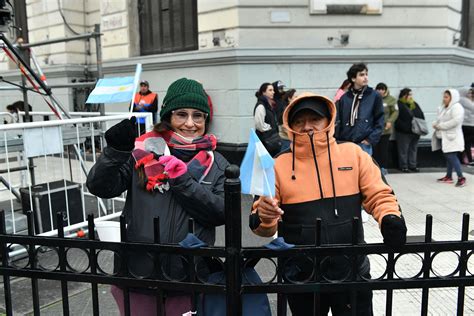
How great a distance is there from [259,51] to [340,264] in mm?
7337

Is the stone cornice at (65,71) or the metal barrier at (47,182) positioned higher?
the stone cornice at (65,71)

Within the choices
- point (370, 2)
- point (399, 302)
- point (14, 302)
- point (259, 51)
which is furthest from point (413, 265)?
point (370, 2)

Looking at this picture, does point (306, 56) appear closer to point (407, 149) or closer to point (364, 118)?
point (407, 149)

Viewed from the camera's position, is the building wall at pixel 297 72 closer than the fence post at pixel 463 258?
No

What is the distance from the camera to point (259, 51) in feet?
29.8

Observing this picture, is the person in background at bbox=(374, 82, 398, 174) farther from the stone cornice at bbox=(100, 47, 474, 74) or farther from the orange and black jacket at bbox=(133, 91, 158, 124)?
the orange and black jacket at bbox=(133, 91, 158, 124)

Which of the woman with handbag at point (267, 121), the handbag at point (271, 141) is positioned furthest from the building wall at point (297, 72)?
the handbag at point (271, 141)

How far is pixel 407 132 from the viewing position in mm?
9492

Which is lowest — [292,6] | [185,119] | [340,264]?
[340,264]

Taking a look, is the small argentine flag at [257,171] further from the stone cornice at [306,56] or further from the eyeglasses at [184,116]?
the stone cornice at [306,56]

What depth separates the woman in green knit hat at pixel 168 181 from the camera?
2041 millimetres

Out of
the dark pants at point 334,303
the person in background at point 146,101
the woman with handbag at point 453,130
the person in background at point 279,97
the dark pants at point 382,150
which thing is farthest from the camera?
the person in background at point 146,101

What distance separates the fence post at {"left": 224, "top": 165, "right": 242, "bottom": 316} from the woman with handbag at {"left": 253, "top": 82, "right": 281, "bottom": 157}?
6.03m

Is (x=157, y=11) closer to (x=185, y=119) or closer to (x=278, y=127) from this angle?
(x=278, y=127)
